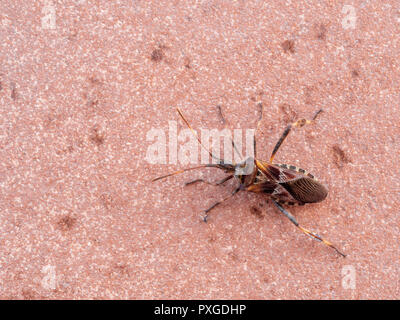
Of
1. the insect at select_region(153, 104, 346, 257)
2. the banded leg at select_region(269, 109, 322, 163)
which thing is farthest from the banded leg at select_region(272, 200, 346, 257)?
the banded leg at select_region(269, 109, 322, 163)

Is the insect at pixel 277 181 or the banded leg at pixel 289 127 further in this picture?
the banded leg at pixel 289 127

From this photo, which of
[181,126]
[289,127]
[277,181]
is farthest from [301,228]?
[181,126]

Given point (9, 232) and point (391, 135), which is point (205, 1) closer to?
point (391, 135)

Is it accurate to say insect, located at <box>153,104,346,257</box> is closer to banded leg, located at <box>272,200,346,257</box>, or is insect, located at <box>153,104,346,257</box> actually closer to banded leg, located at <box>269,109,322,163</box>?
banded leg, located at <box>272,200,346,257</box>

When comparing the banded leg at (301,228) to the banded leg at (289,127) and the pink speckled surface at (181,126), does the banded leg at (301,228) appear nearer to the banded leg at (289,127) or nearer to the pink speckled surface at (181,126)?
the pink speckled surface at (181,126)

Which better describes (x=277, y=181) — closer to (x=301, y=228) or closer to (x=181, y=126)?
(x=301, y=228)

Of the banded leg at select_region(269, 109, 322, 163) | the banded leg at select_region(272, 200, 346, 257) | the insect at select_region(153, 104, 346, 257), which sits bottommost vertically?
the banded leg at select_region(272, 200, 346, 257)

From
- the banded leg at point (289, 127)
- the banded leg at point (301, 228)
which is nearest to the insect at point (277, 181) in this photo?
the banded leg at point (301, 228)
